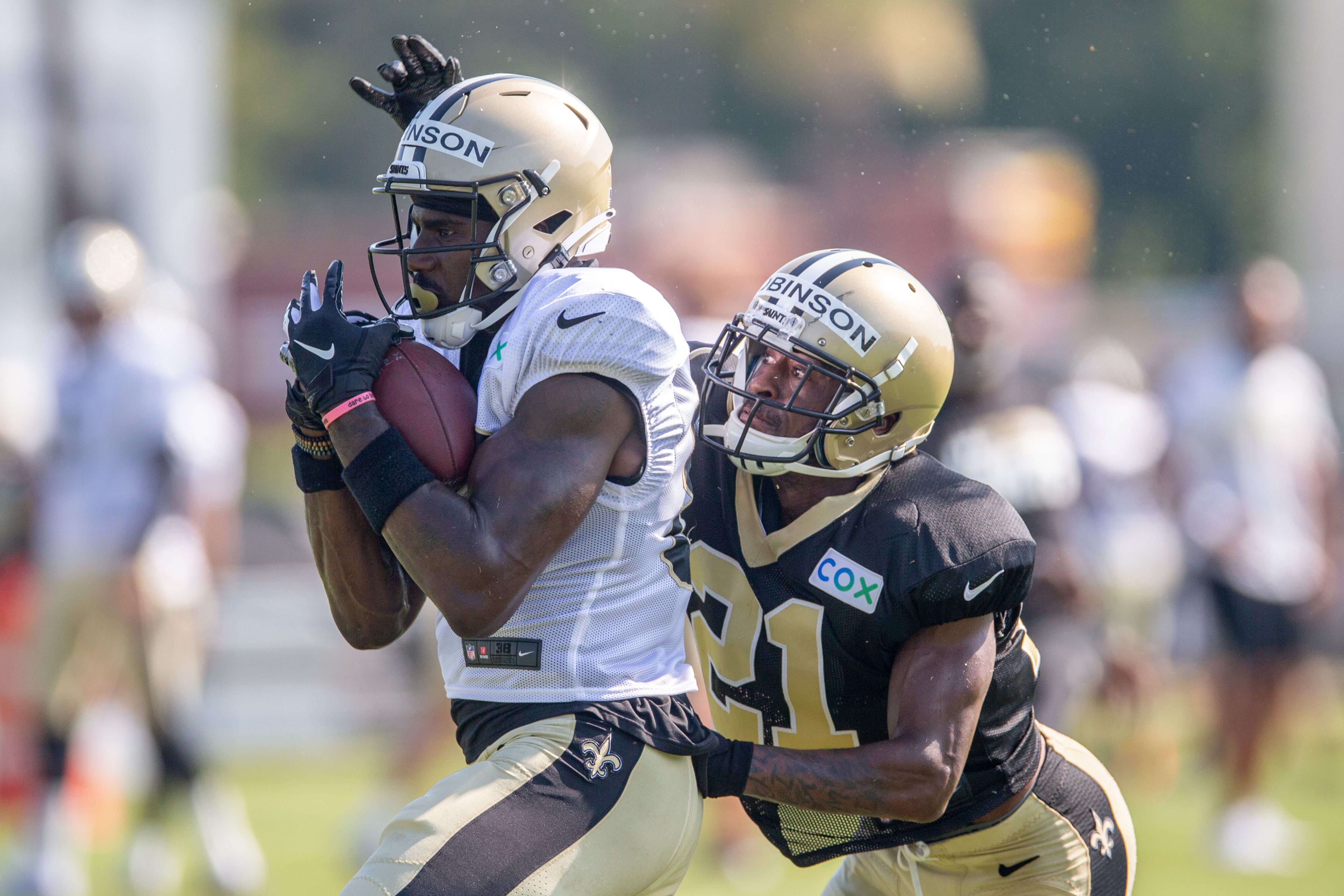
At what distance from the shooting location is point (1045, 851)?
2.96m

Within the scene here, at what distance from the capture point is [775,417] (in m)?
2.78

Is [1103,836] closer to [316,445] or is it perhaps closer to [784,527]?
[784,527]

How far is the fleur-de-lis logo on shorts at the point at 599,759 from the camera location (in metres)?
2.42

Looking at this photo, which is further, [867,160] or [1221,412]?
[867,160]

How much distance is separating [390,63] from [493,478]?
0.93 m

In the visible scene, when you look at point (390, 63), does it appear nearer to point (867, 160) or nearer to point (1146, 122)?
point (1146, 122)

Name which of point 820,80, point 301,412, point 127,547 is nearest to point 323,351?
point 301,412

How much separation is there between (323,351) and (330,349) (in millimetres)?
10

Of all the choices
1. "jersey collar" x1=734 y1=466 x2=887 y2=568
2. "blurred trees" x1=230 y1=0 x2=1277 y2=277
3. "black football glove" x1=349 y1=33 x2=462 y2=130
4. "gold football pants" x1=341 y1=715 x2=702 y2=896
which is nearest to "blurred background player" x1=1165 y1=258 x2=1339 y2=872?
"blurred trees" x1=230 y1=0 x2=1277 y2=277

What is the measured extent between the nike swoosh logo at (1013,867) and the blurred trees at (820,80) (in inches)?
114

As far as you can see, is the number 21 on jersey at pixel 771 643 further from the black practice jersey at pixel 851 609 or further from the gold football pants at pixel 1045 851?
the gold football pants at pixel 1045 851

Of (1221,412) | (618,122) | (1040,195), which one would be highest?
(1221,412)

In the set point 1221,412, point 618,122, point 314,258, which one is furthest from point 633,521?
point 618,122

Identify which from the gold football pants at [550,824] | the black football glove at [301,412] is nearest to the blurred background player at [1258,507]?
the gold football pants at [550,824]
